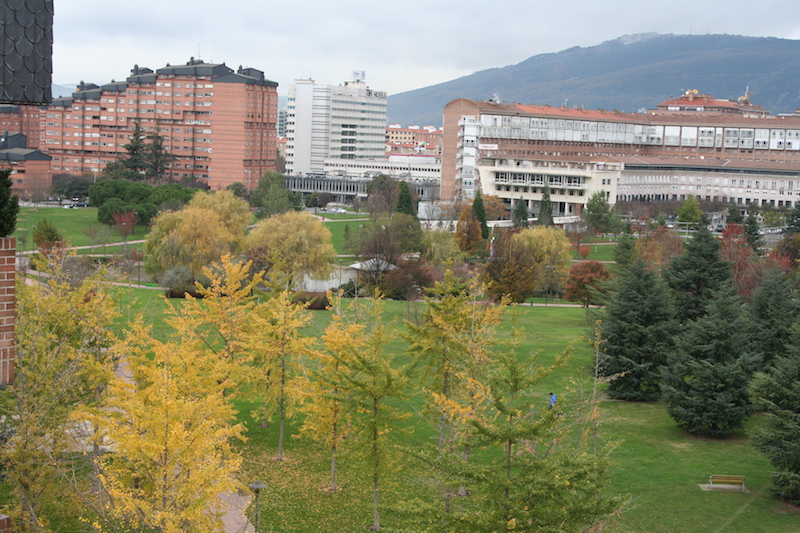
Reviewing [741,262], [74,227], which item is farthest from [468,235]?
[74,227]

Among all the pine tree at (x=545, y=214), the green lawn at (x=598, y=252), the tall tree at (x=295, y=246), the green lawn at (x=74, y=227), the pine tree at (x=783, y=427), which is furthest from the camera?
the pine tree at (x=545, y=214)

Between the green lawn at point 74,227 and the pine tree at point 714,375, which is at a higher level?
the green lawn at point 74,227

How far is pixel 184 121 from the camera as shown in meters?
122

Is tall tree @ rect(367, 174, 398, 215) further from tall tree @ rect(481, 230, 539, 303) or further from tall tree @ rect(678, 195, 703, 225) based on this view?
tall tree @ rect(481, 230, 539, 303)

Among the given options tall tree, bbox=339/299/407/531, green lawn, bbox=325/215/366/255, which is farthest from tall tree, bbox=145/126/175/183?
tall tree, bbox=339/299/407/531

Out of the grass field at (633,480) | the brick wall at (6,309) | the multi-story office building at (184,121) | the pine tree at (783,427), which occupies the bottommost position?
the grass field at (633,480)

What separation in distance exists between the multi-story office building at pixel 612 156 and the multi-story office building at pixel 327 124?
44166 millimetres

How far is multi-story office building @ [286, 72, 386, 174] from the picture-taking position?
502 ft

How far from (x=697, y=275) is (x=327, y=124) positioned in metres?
123

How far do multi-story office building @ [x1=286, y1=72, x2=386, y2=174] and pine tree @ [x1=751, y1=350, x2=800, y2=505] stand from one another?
431ft

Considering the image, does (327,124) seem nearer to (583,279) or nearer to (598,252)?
(598,252)

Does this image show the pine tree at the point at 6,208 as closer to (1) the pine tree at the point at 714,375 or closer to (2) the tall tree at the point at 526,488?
(2) the tall tree at the point at 526,488

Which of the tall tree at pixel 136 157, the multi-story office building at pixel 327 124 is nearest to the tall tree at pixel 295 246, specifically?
the tall tree at pixel 136 157

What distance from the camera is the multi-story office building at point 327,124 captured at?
15312 centimetres
